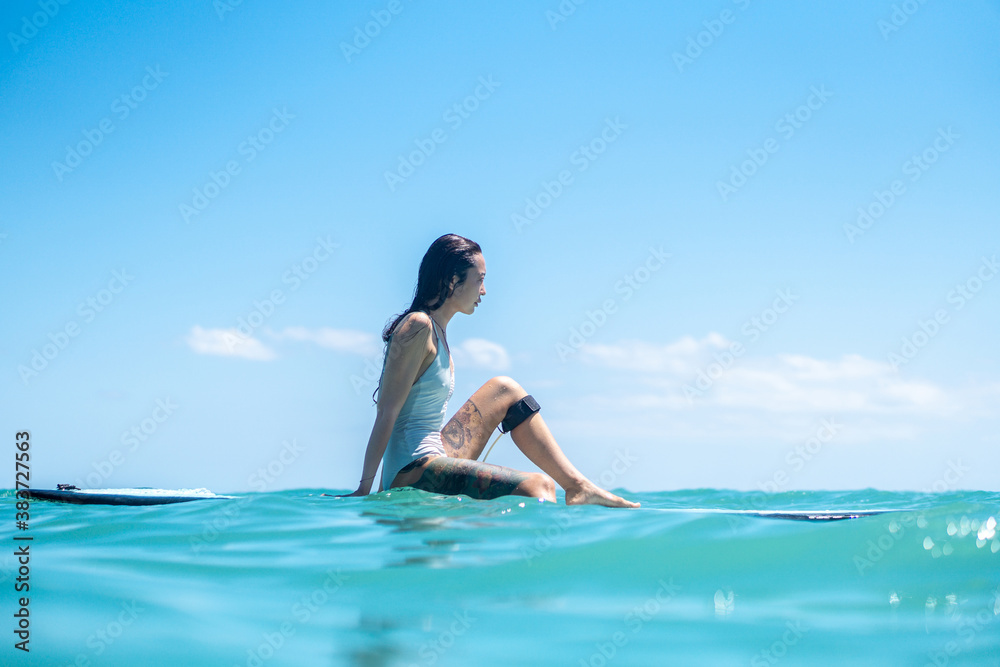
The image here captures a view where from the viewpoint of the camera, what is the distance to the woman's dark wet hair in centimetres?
468

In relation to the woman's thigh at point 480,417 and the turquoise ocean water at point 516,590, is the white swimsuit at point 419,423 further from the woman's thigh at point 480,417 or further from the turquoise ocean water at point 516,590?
the turquoise ocean water at point 516,590

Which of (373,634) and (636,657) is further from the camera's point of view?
(373,634)

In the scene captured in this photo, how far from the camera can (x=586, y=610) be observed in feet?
7.79

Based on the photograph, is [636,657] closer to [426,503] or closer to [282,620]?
[282,620]

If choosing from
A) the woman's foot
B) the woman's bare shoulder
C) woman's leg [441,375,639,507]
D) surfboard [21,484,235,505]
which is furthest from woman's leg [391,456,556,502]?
surfboard [21,484,235,505]

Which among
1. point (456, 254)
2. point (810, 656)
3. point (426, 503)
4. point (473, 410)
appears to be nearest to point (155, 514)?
point (426, 503)

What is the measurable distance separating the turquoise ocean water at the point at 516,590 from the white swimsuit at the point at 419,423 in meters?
0.78

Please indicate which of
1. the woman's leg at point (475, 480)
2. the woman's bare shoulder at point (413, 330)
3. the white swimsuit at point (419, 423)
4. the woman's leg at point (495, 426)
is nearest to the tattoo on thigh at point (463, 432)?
the woman's leg at point (495, 426)

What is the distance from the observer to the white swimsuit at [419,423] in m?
4.45

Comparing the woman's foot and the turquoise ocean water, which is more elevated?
the woman's foot

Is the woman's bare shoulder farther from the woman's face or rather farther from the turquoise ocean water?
the turquoise ocean water

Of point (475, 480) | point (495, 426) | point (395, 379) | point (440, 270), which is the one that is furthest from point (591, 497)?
point (440, 270)

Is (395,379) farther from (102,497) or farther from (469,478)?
(102,497)

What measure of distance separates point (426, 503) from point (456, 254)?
60.7 inches
